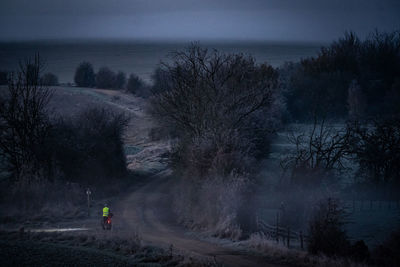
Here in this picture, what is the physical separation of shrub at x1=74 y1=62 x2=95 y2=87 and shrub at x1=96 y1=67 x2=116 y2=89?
144 centimetres

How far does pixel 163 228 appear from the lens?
20.5 meters

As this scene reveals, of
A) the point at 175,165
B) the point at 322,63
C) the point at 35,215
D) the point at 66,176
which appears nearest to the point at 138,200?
the point at 175,165

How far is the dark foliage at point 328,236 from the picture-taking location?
14.8 meters

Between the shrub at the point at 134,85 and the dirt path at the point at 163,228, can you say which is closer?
the dirt path at the point at 163,228

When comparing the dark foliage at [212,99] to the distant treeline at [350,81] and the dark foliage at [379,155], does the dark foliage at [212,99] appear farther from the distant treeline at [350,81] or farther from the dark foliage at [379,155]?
the distant treeline at [350,81]

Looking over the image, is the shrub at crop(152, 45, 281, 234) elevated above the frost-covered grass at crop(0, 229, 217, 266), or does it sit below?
above

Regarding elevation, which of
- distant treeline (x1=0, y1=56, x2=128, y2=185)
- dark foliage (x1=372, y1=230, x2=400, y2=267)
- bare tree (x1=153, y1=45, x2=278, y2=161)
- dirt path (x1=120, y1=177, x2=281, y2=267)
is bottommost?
dirt path (x1=120, y1=177, x2=281, y2=267)

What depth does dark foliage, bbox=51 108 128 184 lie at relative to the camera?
93.5 feet

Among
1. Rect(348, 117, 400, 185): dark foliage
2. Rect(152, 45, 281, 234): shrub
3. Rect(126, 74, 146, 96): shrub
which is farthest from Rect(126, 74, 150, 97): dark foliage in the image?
Rect(348, 117, 400, 185): dark foliage

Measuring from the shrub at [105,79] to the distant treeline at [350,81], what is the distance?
44.7m

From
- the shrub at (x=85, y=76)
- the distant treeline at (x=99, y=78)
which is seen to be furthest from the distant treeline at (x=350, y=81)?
the shrub at (x=85, y=76)

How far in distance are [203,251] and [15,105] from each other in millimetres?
19304

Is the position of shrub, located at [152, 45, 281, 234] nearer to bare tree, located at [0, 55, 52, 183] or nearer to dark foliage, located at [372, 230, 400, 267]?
dark foliage, located at [372, 230, 400, 267]

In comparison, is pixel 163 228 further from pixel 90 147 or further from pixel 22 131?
pixel 22 131
